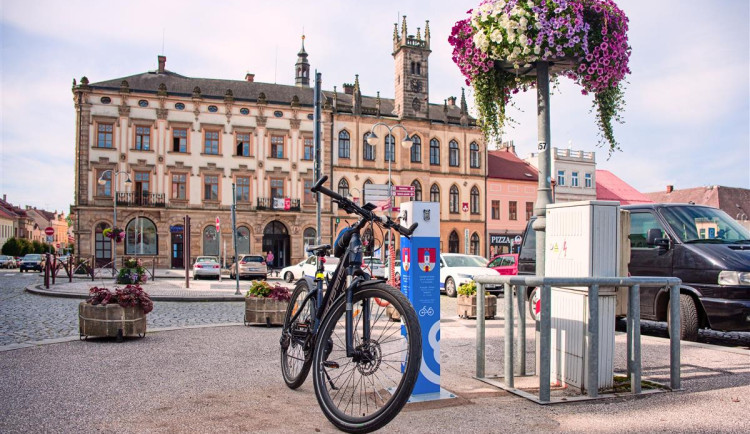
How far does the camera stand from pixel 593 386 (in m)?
5.09

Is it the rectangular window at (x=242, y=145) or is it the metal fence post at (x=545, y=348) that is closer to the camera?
the metal fence post at (x=545, y=348)

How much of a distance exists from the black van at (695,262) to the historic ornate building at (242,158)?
33.2 meters

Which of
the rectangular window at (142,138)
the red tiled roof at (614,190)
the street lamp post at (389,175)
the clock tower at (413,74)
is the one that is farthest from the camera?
the red tiled roof at (614,190)

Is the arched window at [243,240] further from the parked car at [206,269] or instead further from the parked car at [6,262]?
the parked car at [6,262]

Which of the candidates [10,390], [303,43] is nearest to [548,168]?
[10,390]

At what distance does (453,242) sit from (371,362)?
51.7 meters

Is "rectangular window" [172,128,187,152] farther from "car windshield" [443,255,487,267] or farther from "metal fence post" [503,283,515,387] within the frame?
"metal fence post" [503,283,515,387]

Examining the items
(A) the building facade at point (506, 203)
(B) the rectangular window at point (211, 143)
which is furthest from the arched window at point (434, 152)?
(B) the rectangular window at point (211, 143)

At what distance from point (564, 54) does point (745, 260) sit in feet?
13.3

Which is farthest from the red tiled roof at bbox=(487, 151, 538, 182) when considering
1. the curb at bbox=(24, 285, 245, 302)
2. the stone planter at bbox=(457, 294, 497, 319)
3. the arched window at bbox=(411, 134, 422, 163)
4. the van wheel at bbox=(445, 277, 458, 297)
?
the stone planter at bbox=(457, 294, 497, 319)

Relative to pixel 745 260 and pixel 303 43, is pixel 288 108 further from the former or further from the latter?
pixel 745 260

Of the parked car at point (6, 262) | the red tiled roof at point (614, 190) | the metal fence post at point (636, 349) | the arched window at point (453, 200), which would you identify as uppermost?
the red tiled roof at point (614, 190)

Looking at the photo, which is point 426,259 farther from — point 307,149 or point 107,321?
point 307,149

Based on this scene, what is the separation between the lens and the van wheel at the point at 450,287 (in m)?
20.2
